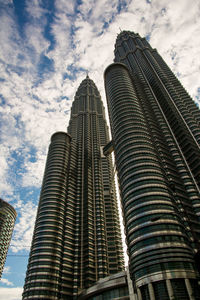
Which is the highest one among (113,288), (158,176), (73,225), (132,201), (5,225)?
(5,225)

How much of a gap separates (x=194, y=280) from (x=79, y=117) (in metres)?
152

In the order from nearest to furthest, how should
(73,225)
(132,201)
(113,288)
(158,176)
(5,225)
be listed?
(113,288) → (132,201) → (158,176) → (73,225) → (5,225)

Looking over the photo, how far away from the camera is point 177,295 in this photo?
161 feet

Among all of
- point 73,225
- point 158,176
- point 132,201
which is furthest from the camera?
point 73,225

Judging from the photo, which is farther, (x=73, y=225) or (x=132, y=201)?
(x=73, y=225)

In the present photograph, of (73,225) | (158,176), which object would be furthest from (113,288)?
(73,225)

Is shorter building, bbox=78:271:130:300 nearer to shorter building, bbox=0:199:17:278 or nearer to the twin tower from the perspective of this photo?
the twin tower

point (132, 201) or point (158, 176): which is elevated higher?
point (158, 176)

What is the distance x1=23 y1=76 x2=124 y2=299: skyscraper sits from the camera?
278 feet

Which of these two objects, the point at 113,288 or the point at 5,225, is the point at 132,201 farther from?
the point at 5,225

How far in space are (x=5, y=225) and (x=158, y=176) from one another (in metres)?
129

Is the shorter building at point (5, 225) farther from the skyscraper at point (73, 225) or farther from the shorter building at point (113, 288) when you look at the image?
the shorter building at point (113, 288)

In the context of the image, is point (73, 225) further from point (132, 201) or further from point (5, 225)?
point (5, 225)

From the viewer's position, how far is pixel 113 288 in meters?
69.3
